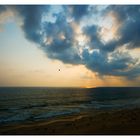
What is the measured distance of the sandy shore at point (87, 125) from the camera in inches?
158

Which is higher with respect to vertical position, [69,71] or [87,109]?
[69,71]

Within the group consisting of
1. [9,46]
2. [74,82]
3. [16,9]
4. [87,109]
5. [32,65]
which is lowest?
[87,109]

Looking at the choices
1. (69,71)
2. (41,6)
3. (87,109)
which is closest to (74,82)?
(69,71)

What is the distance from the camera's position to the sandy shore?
4.02m

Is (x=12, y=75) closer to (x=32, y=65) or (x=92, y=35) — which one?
(x=32, y=65)

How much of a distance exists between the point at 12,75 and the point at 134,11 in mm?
2376

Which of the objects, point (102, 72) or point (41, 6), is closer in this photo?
point (41, 6)

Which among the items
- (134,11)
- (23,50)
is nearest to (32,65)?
(23,50)

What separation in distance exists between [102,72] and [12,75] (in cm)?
163

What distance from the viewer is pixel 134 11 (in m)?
4.18

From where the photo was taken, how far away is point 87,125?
4.18 m
